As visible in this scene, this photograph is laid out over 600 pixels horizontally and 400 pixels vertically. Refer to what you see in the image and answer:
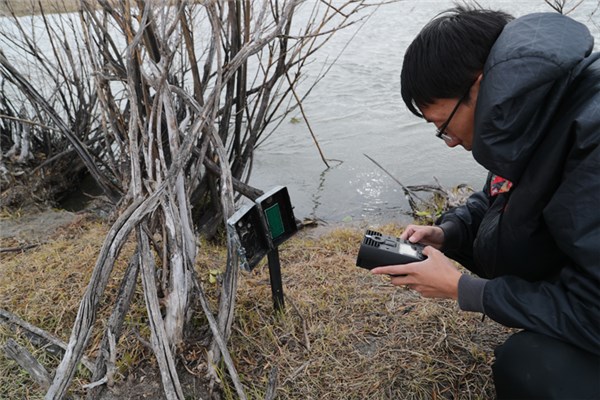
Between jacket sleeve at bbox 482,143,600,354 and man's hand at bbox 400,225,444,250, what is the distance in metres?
0.52

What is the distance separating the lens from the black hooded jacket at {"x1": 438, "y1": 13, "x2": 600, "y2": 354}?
3.59 feet

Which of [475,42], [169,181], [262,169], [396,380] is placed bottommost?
[262,169]

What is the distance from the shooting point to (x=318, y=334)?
6.09ft

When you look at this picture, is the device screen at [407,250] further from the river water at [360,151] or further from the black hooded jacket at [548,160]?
the river water at [360,151]

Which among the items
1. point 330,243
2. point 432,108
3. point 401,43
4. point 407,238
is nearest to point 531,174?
point 432,108

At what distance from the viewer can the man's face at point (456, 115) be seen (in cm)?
130

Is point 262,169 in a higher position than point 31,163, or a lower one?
lower

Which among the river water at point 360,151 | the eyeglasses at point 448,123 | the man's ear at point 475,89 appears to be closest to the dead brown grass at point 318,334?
the eyeglasses at point 448,123

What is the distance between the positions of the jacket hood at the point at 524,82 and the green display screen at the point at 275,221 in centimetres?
72

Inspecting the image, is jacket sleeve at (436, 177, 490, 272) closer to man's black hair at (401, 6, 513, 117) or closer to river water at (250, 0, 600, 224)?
man's black hair at (401, 6, 513, 117)

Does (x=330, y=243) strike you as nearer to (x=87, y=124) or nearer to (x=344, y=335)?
(x=344, y=335)

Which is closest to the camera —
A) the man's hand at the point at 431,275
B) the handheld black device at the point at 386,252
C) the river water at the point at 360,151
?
the man's hand at the point at 431,275

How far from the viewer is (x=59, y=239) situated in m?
2.83

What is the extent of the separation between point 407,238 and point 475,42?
2.70 feet
